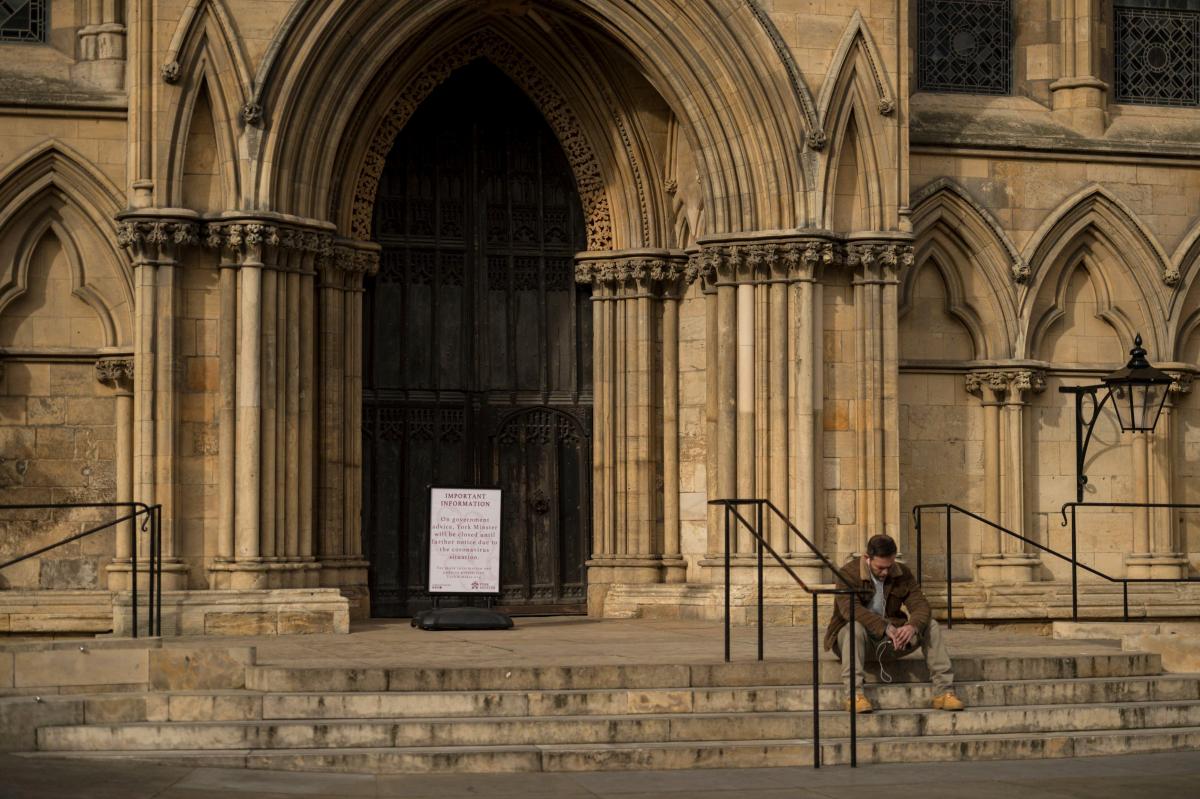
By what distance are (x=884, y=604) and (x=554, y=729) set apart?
2.53 m

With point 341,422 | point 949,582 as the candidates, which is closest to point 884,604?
point 949,582

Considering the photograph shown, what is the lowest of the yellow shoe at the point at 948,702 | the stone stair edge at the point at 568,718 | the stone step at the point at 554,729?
the stone step at the point at 554,729

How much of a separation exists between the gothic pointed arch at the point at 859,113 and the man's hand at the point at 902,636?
606 cm

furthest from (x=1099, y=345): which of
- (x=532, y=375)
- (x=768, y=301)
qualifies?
(x=532, y=375)

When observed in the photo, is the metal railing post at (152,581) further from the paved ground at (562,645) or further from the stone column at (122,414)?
the stone column at (122,414)

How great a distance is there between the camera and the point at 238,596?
17562 mm

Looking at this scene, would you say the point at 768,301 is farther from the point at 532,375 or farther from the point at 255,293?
the point at 255,293

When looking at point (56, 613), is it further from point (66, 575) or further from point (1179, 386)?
point (1179, 386)

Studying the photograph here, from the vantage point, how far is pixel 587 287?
20969 millimetres

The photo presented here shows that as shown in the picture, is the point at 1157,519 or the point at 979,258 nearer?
the point at 979,258

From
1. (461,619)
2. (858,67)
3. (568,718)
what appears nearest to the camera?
(568,718)

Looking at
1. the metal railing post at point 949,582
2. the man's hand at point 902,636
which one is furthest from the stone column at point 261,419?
the man's hand at point 902,636

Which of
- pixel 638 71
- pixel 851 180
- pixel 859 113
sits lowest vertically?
pixel 851 180

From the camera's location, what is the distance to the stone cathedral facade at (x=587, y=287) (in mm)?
18000
